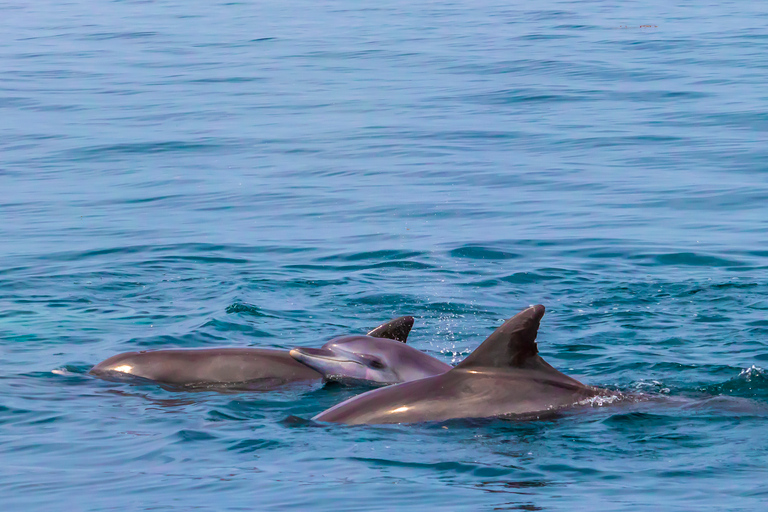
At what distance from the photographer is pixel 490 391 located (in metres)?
7.79

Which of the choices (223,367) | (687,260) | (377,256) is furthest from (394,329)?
(687,260)

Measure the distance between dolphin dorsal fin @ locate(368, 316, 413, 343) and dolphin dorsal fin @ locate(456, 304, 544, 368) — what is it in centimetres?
195

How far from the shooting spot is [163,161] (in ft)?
72.1

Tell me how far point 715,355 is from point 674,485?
3980mm

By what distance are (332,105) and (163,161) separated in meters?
6.05


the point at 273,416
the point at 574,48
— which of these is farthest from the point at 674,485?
the point at 574,48

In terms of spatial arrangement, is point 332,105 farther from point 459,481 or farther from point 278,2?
point 278,2

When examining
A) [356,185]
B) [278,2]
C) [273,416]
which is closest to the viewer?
[273,416]

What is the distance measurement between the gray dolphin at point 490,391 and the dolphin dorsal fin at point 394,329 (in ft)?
5.75

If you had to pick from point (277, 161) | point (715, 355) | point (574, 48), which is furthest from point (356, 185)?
point (574, 48)

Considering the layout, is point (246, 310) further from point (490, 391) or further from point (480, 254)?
point (490, 391)

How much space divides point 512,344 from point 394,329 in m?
2.28

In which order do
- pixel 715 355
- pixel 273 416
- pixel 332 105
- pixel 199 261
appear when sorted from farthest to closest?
pixel 332 105, pixel 199 261, pixel 715 355, pixel 273 416

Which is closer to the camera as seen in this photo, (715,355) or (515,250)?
(715,355)
